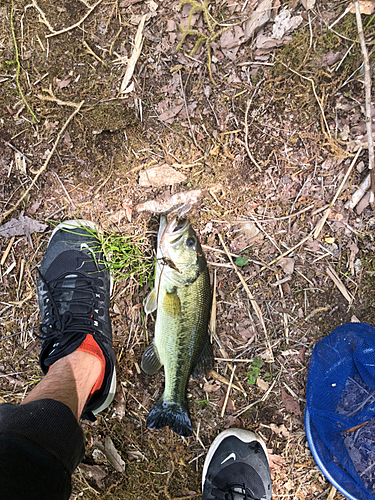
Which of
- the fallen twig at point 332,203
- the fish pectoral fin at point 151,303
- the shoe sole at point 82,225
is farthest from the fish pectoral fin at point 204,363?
the fallen twig at point 332,203

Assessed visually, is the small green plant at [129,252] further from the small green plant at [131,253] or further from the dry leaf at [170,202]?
the dry leaf at [170,202]

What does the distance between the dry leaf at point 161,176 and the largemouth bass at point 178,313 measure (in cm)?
43

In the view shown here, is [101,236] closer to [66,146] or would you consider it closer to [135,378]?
[66,146]

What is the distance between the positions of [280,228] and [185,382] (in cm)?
179

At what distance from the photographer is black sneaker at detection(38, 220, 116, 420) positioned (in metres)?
3.12

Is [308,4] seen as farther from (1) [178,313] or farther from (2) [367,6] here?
(1) [178,313]

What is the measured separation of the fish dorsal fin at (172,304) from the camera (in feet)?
9.29

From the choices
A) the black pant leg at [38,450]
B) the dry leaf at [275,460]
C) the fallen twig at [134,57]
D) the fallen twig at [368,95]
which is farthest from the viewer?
the dry leaf at [275,460]

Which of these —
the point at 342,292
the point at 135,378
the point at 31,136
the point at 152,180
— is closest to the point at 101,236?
the point at 152,180

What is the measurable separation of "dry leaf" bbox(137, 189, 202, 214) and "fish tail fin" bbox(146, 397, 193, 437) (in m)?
1.88

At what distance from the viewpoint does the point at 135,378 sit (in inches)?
129

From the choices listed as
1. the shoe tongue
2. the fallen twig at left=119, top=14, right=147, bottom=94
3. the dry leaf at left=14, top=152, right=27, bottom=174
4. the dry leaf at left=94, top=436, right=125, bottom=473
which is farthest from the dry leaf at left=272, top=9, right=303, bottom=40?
the shoe tongue

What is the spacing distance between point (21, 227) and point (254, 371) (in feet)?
9.30

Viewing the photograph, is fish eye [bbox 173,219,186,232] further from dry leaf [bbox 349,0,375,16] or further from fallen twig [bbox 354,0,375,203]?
dry leaf [bbox 349,0,375,16]
